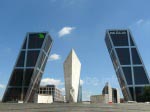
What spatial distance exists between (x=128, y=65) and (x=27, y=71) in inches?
1417

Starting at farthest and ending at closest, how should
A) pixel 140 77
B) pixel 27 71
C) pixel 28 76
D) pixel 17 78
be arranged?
pixel 17 78 < pixel 27 71 < pixel 28 76 < pixel 140 77

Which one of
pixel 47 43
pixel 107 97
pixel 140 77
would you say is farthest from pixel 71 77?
pixel 47 43

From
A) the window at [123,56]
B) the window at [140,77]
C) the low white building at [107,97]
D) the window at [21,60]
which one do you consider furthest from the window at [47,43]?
the window at [140,77]

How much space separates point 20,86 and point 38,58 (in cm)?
1203

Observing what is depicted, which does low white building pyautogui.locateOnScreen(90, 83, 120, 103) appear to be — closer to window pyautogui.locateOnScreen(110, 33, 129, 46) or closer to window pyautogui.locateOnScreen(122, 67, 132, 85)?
window pyautogui.locateOnScreen(122, 67, 132, 85)

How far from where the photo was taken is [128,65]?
3553 inches

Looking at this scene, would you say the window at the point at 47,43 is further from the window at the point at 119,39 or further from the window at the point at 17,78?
the window at the point at 119,39

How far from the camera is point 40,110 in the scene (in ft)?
93.8

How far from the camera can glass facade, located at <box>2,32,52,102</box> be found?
305 feet

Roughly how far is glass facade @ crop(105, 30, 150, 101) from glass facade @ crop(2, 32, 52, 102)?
84.4ft

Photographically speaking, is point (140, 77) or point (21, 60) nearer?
point (140, 77)

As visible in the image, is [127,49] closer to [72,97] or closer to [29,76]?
[29,76]

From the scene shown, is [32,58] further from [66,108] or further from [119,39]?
[66,108]

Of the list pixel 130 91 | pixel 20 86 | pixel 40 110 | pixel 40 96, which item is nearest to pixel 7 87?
pixel 20 86
